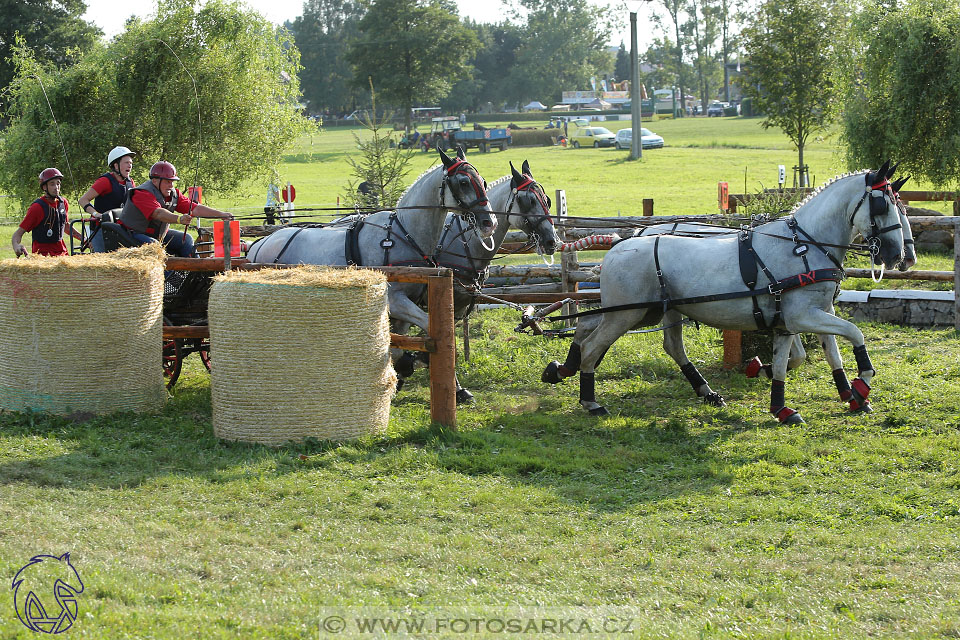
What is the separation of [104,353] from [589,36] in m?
107

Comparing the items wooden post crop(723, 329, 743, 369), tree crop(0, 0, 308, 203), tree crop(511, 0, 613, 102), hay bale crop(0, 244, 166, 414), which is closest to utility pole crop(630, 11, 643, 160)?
tree crop(0, 0, 308, 203)

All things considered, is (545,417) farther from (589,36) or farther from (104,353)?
(589,36)

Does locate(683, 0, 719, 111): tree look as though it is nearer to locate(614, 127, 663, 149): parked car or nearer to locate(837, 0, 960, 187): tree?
locate(614, 127, 663, 149): parked car

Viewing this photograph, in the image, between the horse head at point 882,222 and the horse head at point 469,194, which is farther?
the horse head at point 469,194

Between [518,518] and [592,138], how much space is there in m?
57.3

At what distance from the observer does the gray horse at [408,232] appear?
9.02 metres

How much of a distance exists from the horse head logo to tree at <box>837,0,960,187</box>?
1903 centimetres

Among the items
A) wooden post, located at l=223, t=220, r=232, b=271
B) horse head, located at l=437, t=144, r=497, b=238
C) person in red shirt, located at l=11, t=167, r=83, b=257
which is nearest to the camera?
wooden post, located at l=223, t=220, r=232, b=271

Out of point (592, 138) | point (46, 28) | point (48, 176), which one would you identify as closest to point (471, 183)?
point (48, 176)

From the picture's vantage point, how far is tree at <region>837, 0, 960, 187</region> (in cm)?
2039

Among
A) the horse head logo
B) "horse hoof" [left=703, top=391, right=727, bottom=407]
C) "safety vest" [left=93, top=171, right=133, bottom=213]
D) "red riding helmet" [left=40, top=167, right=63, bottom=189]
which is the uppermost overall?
"red riding helmet" [left=40, top=167, right=63, bottom=189]

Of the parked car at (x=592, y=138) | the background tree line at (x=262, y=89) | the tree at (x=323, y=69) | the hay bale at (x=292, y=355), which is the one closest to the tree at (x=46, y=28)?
the background tree line at (x=262, y=89)

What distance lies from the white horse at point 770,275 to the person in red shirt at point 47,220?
5.86 meters

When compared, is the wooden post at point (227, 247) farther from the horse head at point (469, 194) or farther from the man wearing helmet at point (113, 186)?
the man wearing helmet at point (113, 186)
